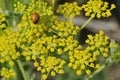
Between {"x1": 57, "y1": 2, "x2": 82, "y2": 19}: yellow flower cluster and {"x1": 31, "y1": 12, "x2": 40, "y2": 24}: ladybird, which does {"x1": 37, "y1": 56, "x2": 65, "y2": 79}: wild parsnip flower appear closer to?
{"x1": 31, "y1": 12, "x2": 40, "y2": 24}: ladybird

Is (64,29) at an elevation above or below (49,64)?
above

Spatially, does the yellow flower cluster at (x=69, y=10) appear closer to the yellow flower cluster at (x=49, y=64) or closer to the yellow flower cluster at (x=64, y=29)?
the yellow flower cluster at (x=64, y=29)

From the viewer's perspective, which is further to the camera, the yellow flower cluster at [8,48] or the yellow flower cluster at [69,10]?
the yellow flower cluster at [69,10]

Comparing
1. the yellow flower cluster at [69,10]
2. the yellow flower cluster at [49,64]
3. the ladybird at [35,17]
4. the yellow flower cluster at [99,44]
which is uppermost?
the ladybird at [35,17]

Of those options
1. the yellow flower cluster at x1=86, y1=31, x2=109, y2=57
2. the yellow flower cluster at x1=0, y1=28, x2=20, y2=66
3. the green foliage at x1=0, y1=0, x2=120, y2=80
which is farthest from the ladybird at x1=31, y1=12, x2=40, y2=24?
the yellow flower cluster at x1=86, y1=31, x2=109, y2=57

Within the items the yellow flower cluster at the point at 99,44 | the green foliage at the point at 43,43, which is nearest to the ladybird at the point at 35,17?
the green foliage at the point at 43,43

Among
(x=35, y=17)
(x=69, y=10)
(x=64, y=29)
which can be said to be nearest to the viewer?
(x=35, y=17)

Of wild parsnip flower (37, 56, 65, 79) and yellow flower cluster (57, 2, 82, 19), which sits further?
yellow flower cluster (57, 2, 82, 19)

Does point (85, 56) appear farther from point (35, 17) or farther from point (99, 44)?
point (35, 17)

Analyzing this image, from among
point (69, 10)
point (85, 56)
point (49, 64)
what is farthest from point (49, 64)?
Answer: point (69, 10)

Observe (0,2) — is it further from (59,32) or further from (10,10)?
(59,32)

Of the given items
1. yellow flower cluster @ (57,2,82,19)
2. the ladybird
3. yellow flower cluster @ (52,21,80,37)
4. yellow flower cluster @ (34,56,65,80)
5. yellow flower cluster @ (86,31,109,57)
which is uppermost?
the ladybird
